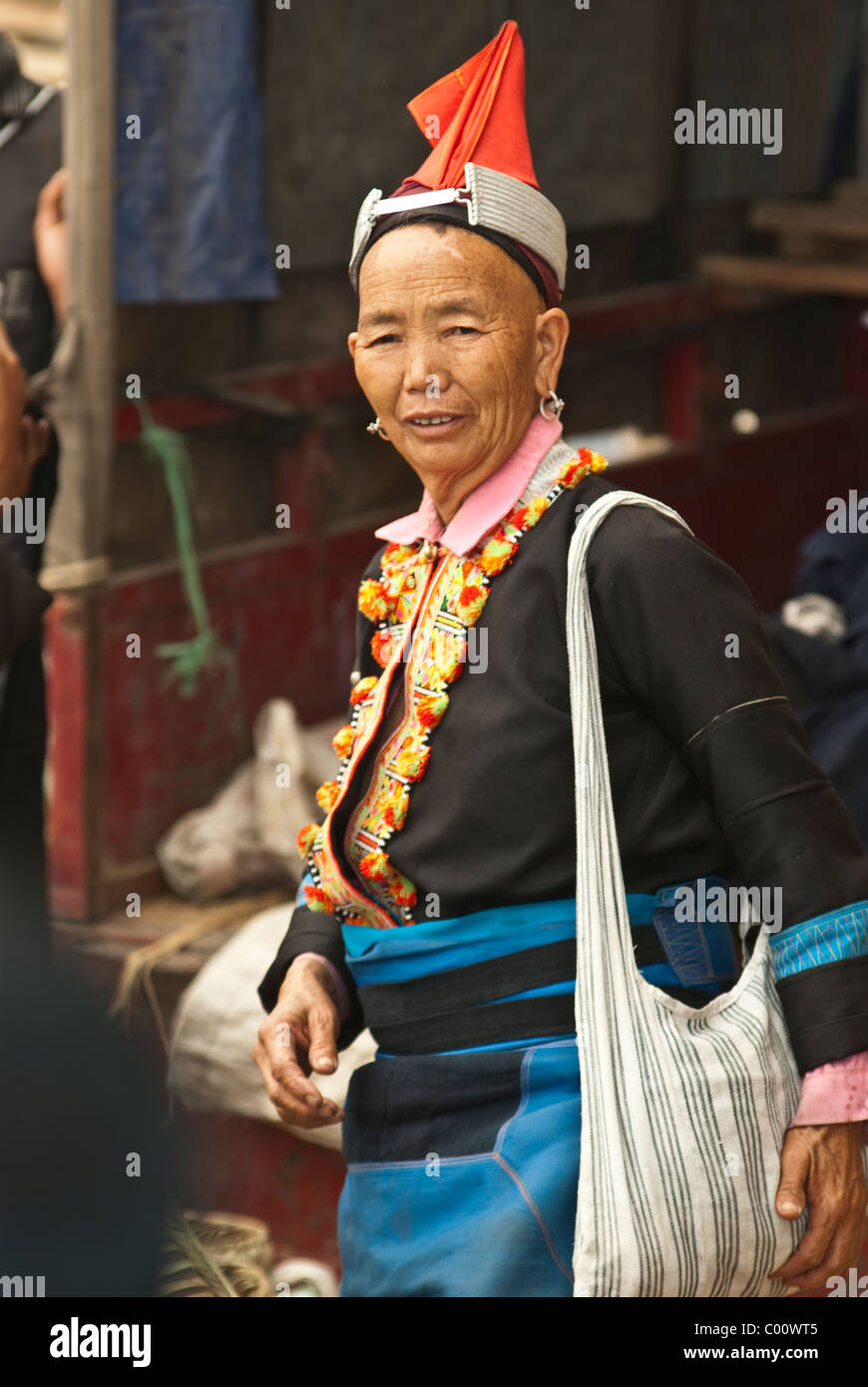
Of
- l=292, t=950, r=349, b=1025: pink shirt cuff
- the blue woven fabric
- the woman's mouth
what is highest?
the woman's mouth

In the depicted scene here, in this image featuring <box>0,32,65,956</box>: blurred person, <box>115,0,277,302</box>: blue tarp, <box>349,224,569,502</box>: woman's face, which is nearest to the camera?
<box>349,224,569,502</box>: woman's face

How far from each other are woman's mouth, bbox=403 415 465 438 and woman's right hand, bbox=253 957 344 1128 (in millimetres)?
681

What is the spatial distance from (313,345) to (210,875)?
1414mm

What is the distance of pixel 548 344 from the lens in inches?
77.5

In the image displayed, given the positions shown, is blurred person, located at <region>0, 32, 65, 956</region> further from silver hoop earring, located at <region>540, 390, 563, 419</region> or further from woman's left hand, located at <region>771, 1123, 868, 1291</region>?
woman's left hand, located at <region>771, 1123, 868, 1291</region>

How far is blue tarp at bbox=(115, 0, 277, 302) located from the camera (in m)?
3.69

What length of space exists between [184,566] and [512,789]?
232 cm

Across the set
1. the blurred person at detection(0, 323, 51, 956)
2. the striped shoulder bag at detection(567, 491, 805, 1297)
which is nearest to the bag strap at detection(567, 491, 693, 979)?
the striped shoulder bag at detection(567, 491, 805, 1297)

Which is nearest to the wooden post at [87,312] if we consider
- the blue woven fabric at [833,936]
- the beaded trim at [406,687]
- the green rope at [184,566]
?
the green rope at [184,566]

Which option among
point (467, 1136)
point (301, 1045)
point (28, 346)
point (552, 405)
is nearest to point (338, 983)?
point (301, 1045)

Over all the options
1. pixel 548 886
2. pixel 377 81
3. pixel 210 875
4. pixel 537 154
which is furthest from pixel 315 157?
pixel 548 886

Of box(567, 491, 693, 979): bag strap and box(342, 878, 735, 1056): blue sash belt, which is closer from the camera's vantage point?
box(567, 491, 693, 979): bag strap

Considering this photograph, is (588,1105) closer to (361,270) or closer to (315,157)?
(361,270)

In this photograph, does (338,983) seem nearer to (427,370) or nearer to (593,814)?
(593,814)
